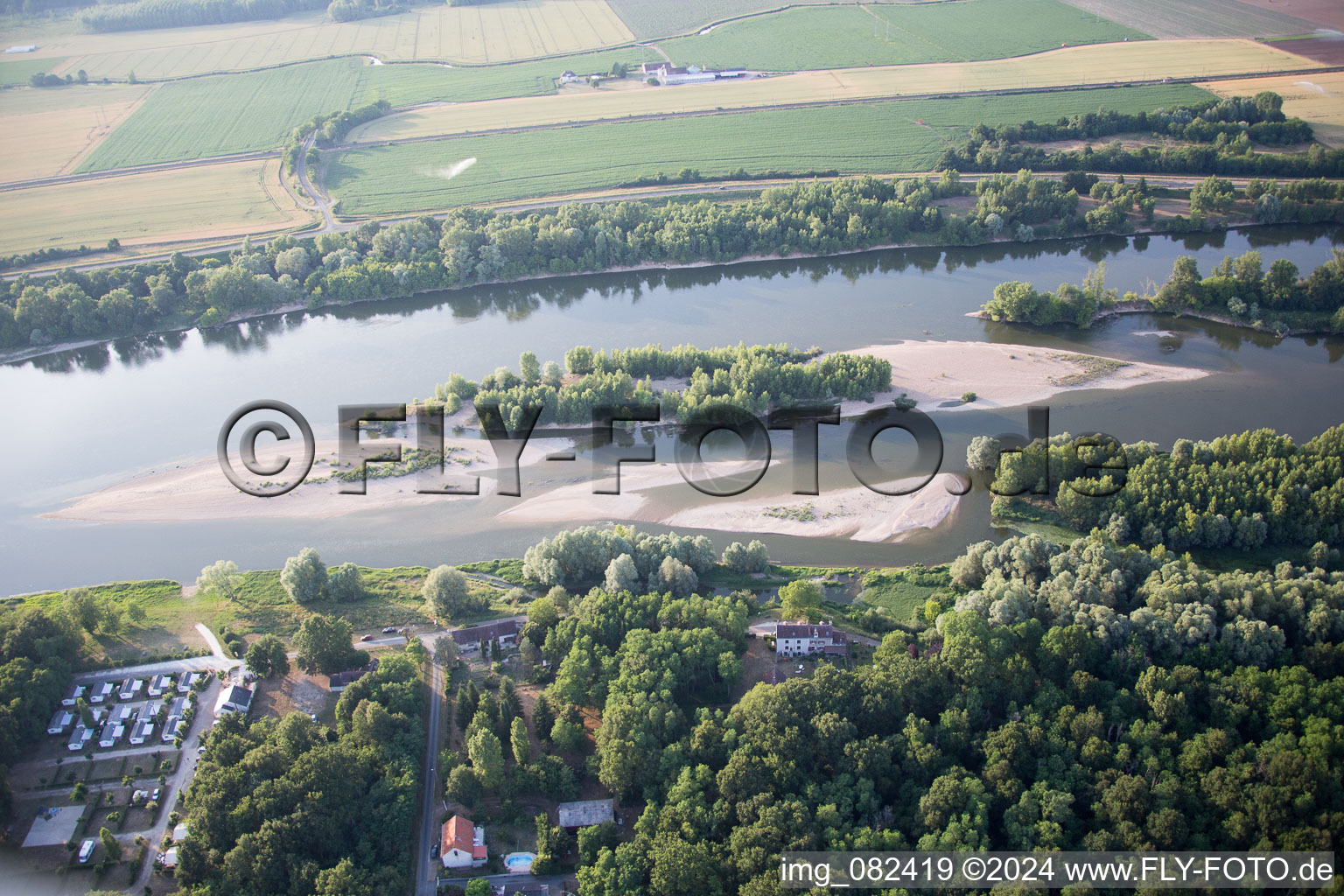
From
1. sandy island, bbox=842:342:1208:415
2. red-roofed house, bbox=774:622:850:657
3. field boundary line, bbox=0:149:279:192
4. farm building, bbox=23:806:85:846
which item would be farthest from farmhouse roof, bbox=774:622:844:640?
field boundary line, bbox=0:149:279:192

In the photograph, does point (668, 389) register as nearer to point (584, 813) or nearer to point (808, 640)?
point (808, 640)

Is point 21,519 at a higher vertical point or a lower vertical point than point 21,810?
higher

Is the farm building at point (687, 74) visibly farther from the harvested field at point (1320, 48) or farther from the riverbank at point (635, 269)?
the harvested field at point (1320, 48)

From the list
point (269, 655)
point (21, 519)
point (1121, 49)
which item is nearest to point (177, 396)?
point (21, 519)

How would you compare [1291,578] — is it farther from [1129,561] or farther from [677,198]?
[677,198]

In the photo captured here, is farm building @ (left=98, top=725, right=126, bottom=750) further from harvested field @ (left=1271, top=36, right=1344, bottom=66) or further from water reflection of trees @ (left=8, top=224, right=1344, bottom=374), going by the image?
harvested field @ (left=1271, top=36, right=1344, bottom=66)
